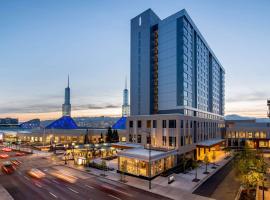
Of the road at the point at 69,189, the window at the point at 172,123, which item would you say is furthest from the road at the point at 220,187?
the window at the point at 172,123

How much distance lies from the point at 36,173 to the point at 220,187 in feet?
120

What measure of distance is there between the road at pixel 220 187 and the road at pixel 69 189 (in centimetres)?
→ 813

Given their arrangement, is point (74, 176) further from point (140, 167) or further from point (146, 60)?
point (146, 60)

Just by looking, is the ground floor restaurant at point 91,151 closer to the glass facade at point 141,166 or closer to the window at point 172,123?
the glass facade at point 141,166

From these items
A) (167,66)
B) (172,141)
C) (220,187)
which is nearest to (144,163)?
(220,187)

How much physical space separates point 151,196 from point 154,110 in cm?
4433

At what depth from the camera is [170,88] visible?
2687 inches

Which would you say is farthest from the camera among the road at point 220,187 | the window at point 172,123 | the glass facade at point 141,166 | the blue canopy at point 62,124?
the blue canopy at point 62,124

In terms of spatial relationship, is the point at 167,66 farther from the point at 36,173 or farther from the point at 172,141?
the point at 36,173

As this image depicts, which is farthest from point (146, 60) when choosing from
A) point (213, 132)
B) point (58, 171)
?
point (58, 171)

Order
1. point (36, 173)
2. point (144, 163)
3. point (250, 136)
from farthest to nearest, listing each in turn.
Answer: point (250, 136), point (36, 173), point (144, 163)

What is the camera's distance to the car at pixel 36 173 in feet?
138

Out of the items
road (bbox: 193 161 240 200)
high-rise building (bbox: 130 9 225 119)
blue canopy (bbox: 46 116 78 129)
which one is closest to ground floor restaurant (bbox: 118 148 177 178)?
road (bbox: 193 161 240 200)

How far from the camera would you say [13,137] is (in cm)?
13125
